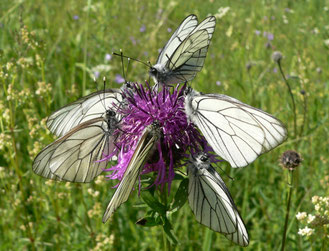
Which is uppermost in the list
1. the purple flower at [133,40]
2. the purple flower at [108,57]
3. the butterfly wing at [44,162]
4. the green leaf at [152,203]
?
the purple flower at [133,40]

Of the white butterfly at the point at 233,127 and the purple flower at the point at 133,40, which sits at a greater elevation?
the purple flower at the point at 133,40

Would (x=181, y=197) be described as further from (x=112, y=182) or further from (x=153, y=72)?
(x=112, y=182)

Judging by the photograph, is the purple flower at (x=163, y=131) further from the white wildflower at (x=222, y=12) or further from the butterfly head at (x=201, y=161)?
the white wildflower at (x=222, y=12)

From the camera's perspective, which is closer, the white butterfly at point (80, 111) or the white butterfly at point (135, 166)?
the white butterfly at point (135, 166)

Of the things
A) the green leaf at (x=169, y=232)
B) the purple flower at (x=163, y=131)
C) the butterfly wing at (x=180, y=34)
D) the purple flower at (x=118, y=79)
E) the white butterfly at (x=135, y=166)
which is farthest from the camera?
the purple flower at (x=118, y=79)

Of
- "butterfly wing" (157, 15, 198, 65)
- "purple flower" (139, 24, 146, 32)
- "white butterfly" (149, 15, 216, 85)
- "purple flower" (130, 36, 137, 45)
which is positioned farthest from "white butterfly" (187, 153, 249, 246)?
"purple flower" (139, 24, 146, 32)

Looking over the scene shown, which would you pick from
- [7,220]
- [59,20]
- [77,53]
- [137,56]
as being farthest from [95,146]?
[59,20]

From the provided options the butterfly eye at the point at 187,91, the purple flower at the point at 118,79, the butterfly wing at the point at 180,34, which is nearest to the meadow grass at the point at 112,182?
the purple flower at the point at 118,79
